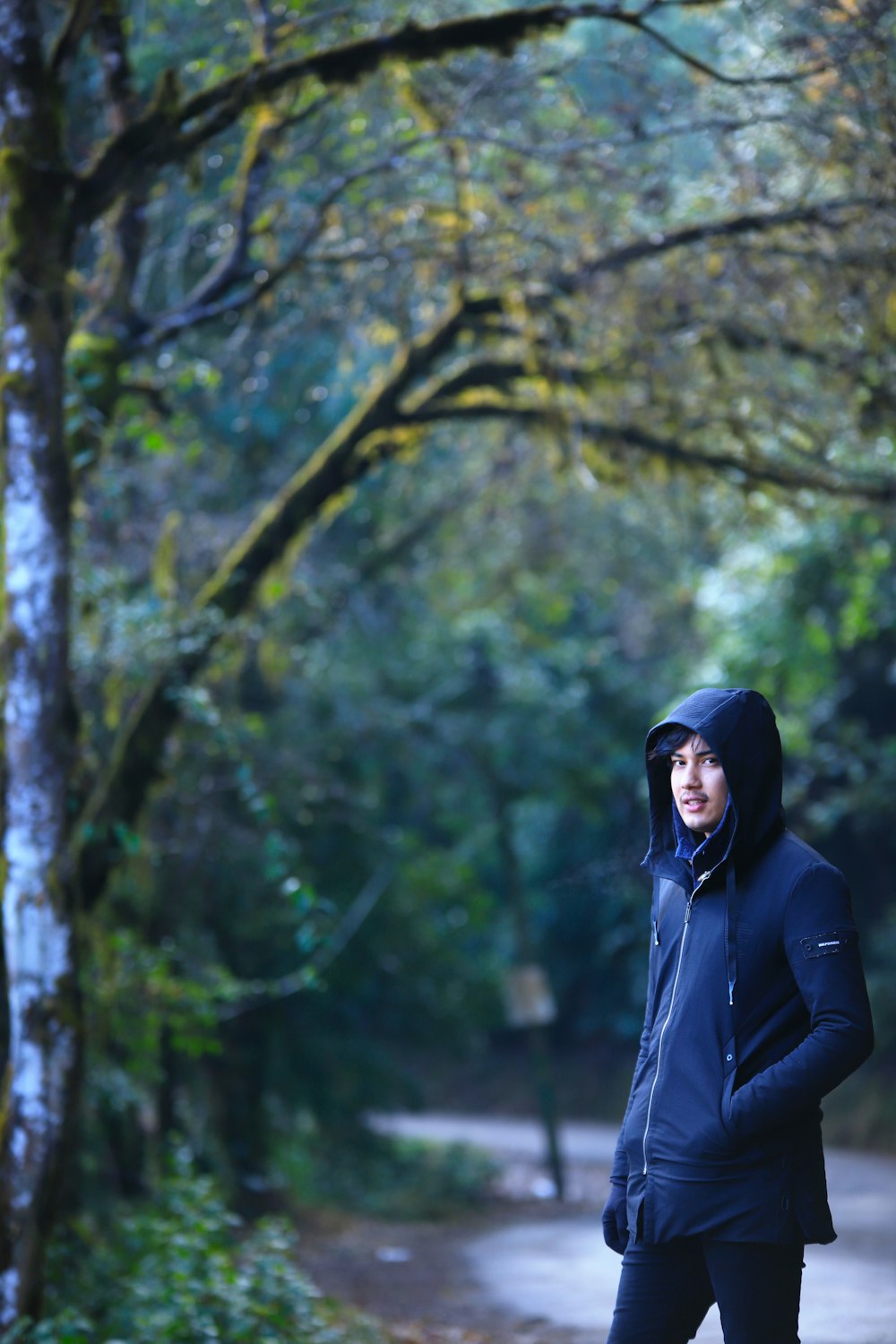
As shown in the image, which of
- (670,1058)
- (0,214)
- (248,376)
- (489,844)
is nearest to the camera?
(670,1058)

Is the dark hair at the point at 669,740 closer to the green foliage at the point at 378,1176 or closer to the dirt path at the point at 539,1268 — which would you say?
the dirt path at the point at 539,1268

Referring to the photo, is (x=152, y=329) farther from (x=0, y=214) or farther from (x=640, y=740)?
(x=640, y=740)

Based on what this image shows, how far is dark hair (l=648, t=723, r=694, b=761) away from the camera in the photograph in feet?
11.6

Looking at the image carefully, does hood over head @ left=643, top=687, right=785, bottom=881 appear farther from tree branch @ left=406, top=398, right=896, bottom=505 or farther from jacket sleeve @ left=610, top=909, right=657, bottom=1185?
tree branch @ left=406, top=398, right=896, bottom=505

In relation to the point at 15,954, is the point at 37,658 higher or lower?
higher

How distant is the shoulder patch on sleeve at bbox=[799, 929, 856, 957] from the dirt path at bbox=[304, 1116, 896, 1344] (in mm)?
4160

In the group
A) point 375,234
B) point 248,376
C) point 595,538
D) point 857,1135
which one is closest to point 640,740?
point 595,538

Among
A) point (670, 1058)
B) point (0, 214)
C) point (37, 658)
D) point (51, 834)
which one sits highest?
point (0, 214)

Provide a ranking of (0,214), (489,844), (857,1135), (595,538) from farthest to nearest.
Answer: (489,844) → (595,538) → (857,1135) → (0,214)

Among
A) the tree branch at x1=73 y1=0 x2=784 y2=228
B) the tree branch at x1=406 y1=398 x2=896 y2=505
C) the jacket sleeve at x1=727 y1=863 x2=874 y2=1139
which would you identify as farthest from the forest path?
the tree branch at x1=73 y1=0 x2=784 y2=228

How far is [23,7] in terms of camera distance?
6266 millimetres

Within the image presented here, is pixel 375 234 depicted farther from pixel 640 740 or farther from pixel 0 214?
pixel 640 740

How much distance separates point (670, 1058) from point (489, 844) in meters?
Result: 18.4

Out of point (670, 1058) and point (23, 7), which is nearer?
point (670, 1058)
